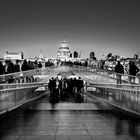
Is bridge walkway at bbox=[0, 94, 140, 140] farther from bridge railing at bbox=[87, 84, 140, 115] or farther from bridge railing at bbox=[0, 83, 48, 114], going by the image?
bridge railing at bbox=[0, 83, 48, 114]

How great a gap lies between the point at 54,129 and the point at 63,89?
844 inches

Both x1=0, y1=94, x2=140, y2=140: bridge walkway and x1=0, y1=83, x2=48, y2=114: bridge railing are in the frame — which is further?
x1=0, y1=83, x2=48, y2=114: bridge railing

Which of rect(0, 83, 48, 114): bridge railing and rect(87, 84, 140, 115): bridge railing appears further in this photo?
rect(0, 83, 48, 114): bridge railing

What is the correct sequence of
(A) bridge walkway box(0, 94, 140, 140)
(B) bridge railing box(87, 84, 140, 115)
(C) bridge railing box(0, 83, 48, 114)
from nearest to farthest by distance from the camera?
(A) bridge walkway box(0, 94, 140, 140) < (B) bridge railing box(87, 84, 140, 115) < (C) bridge railing box(0, 83, 48, 114)

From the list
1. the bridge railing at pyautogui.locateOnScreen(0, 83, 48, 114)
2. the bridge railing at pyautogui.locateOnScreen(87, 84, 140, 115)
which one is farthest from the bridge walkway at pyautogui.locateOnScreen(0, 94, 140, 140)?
the bridge railing at pyautogui.locateOnScreen(0, 83, 48, 114)

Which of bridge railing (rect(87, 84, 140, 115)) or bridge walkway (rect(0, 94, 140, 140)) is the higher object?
bridge railing (rect(87, 84, 140, 115))

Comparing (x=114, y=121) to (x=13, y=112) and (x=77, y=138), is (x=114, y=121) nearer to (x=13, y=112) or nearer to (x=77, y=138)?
(x=77, y=138)

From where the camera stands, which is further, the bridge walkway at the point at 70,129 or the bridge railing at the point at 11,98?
the bridge railing at the point at 11,98

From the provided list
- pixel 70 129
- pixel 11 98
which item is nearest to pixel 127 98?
pixel 11 98

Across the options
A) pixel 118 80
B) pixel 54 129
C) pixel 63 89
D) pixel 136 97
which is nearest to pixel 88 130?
pixel 54 129

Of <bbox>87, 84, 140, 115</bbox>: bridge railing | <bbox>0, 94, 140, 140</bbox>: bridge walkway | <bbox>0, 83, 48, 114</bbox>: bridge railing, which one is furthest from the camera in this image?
<bbox>0, 83, 48, 114</bbox>: bridge railing

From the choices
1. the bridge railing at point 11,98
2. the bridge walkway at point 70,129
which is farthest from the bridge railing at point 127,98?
the bridge railing at point 11,98

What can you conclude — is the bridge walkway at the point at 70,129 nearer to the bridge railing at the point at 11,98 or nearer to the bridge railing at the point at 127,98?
the bridge railing at the point at 127,98

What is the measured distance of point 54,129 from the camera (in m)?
9.55
